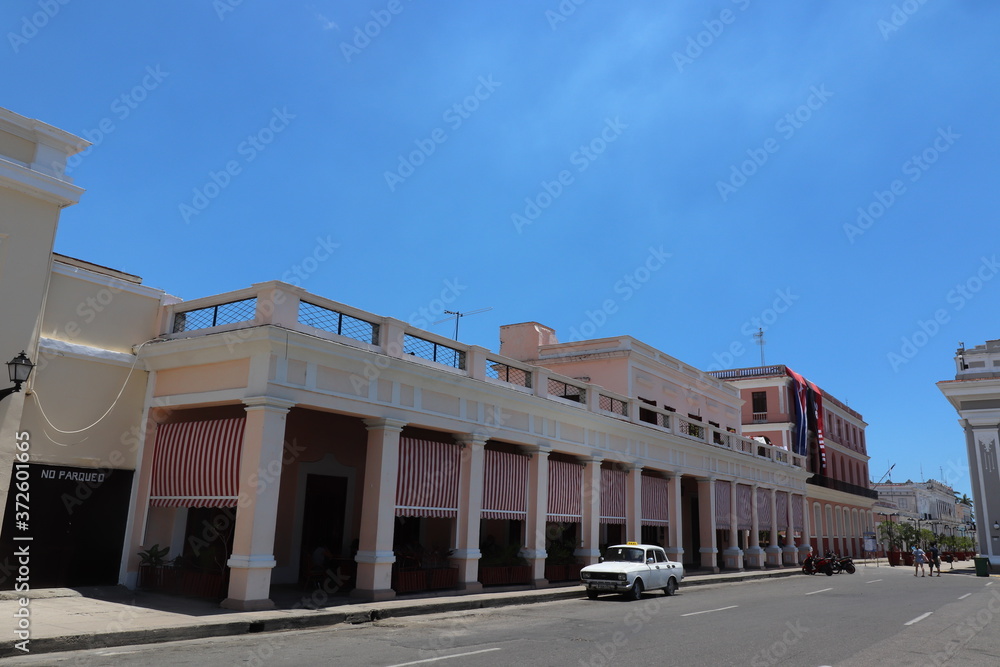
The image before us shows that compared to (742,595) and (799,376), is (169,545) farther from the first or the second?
(799,376)

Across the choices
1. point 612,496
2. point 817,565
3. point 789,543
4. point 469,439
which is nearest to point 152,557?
point 469,439

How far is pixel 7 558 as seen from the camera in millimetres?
13047

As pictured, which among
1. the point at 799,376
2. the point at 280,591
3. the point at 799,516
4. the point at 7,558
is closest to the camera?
the point at 7,558

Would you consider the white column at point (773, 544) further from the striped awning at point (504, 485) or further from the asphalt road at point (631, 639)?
the striped awning at point (504, 485)

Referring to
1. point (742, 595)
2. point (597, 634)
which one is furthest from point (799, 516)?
point (597, 634)

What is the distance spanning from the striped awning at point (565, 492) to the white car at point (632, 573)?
72.5 inches

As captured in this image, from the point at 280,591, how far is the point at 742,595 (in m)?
12.8

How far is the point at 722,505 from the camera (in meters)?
31.1

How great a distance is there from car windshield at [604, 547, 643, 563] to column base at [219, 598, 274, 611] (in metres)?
10.1

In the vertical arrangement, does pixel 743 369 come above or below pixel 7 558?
above

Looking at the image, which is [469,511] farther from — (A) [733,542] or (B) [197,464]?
(A) [733,542]

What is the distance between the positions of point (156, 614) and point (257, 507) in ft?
7.43

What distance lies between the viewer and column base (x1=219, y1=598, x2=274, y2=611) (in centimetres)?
1253

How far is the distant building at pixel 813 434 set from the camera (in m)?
49.4
